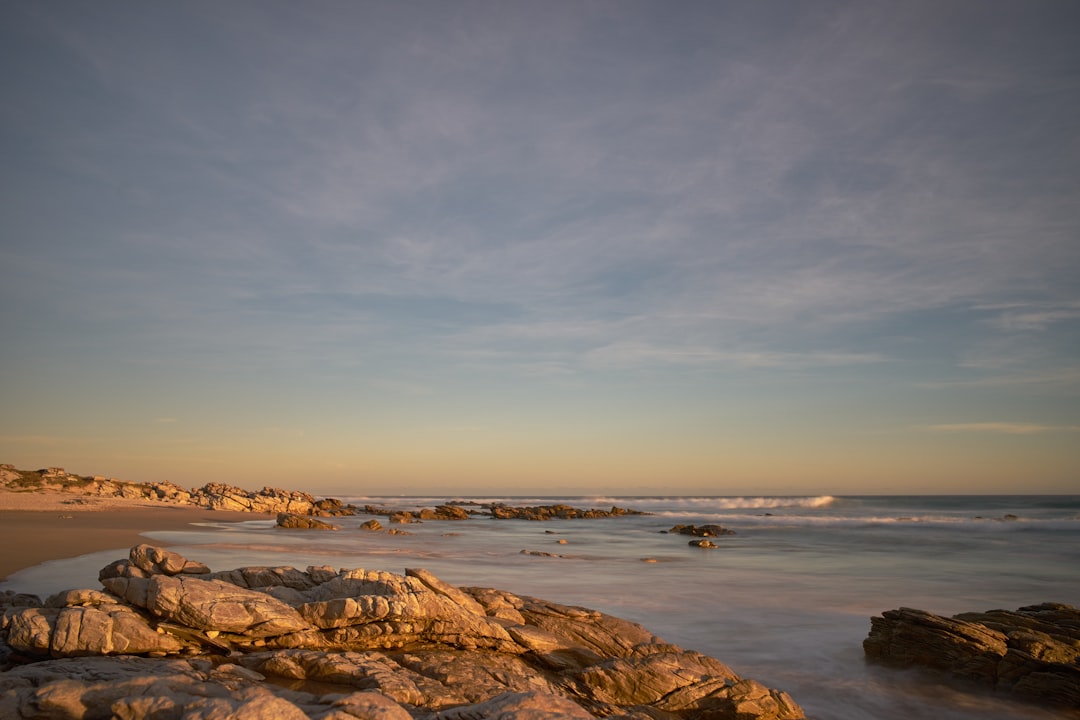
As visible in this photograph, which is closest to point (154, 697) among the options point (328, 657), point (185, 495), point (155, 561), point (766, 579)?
point (328, 657)

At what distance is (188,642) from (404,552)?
18.6m

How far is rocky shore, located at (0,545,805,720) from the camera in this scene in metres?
5.76

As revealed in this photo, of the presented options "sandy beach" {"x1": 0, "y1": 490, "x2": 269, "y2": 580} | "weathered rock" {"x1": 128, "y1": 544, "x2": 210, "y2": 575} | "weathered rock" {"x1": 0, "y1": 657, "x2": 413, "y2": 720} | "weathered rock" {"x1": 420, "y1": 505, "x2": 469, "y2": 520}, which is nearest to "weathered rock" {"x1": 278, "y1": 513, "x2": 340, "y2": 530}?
"sandy beach" {"x1": 0, "y1": 490, "x2": 269, "y2": 580}

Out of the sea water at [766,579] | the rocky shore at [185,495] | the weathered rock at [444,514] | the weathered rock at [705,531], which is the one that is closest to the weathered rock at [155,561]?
the sea water at [766,579]

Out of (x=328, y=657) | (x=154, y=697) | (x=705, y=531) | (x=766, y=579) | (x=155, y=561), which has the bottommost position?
(x=705, y=531)

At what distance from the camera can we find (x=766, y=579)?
2227 cm

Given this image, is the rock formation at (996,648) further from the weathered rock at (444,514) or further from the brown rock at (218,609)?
the weathered rock at (444,514)

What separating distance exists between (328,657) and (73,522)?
90.4 feet

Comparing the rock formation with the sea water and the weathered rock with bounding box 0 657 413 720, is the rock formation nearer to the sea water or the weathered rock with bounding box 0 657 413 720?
the sea water

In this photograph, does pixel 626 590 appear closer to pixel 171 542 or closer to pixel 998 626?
pixel 998 626

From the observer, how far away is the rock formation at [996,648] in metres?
10.4

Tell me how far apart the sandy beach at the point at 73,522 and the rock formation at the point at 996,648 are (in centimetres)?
1884

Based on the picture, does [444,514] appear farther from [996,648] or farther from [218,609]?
[218,609]

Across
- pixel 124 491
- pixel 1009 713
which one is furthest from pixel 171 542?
pixel 124 491
